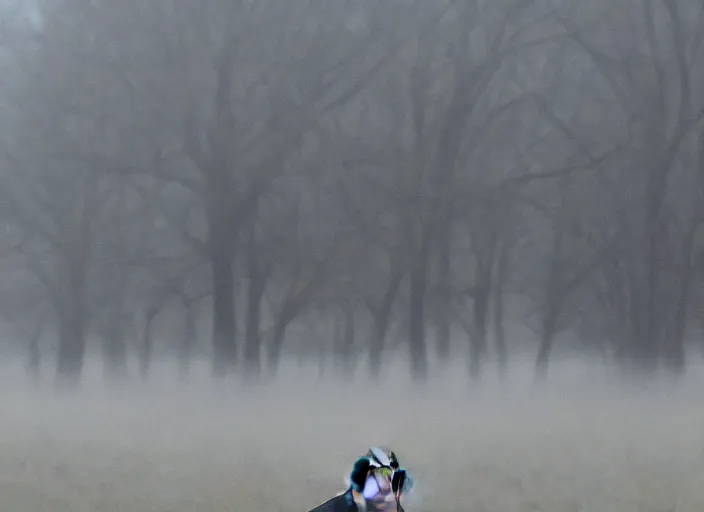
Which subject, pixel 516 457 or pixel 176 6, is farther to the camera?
pixel 176 6

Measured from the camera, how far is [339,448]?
367cm

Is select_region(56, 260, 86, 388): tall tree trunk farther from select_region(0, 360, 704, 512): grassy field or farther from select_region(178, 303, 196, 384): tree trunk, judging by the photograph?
select_region(178, 303, 196, 384): tree trunk

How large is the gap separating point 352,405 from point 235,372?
47cm

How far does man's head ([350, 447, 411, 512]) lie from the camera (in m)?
2.32

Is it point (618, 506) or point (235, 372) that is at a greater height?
point (235, 372)

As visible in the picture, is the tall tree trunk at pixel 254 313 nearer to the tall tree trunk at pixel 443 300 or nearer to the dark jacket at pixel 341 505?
the tall tree trunk at pixel 443 300

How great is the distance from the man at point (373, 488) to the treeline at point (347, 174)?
4.64ft

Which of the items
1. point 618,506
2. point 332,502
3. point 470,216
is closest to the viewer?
point 332,502

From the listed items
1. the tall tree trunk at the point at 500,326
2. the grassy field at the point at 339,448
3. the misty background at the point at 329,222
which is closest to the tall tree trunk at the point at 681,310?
the misty background at the point at 329,222

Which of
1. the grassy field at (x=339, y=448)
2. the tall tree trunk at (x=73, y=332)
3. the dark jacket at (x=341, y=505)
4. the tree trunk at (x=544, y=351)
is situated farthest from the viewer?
the tall tree trunk at (x=73, y=332)

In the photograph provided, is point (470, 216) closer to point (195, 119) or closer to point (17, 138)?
point (195, 119)

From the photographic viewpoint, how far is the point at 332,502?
2.31 metres

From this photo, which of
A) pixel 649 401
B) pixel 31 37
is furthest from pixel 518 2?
pixel 31 37

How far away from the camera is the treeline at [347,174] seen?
3.79 m
